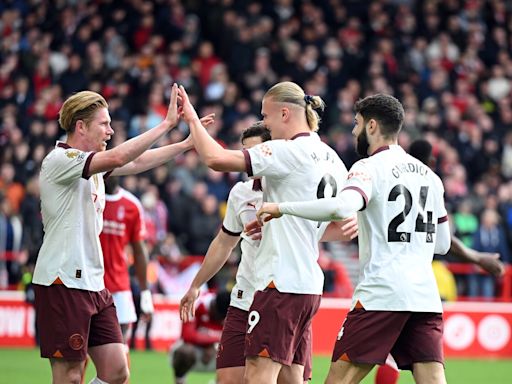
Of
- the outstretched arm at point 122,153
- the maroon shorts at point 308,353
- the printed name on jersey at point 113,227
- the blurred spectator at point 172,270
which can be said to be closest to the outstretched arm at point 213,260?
the maroon shorts at point 308,353

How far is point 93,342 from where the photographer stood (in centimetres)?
823

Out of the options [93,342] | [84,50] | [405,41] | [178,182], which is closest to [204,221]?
[178,182]

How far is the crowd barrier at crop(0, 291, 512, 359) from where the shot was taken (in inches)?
700

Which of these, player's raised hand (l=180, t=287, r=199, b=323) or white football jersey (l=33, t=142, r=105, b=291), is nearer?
white football jersey (l=33, t=142, r=105, b=291)

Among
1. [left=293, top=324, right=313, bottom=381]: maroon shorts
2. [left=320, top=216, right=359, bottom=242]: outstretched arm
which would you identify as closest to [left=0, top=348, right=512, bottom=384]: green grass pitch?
[left=293, top=324, right=313, bottom=381]: maroon shorts

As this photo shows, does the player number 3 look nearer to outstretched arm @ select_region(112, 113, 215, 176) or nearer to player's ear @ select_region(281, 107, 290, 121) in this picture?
player's ear @ select_region(281, 107, 290, 121)

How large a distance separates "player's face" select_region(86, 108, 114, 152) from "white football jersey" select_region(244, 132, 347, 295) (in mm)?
1151

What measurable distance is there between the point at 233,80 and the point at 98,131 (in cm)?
1561

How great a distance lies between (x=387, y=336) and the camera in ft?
25.1

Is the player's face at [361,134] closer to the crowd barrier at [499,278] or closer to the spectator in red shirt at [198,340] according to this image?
the spectator in red shirt at [198,340]

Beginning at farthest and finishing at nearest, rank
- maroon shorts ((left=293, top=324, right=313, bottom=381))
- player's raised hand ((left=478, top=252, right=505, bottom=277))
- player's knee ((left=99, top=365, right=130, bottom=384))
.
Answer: player's raised hand ((left=478, top=252, right=505, bottom=277))
player's knee ((left=99, top=365, right=130, bottom=384))
maroon shorts ((left=293, top=324, right=313, bottom=381))

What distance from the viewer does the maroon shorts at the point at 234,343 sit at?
28.0 feet

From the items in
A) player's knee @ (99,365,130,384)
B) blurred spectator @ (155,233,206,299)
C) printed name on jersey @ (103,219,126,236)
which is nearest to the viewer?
player's knee @ (99,365,130,384)

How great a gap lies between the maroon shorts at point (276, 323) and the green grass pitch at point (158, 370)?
5819 millimetres
